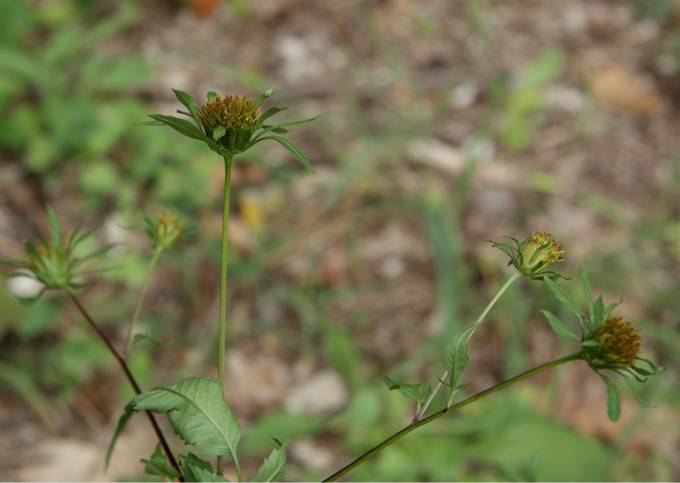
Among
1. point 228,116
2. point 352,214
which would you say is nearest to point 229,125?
point 228,116

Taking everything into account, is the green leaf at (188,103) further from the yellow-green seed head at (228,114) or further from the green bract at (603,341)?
the green bract at (603,341)

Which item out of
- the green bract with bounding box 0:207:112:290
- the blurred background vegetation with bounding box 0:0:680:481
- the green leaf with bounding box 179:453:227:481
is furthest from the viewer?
the blurred background vegetation with bounding box 0:0:680:481

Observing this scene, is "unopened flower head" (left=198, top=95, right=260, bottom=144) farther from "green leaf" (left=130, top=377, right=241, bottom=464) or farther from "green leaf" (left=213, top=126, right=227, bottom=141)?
"green leaf" (left=130, top=377, right=241, bottom=464)

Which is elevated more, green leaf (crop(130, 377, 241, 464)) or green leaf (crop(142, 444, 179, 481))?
green leaf (crop(130, 377, 241, 464))

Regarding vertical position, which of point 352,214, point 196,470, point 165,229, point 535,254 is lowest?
point 196,470

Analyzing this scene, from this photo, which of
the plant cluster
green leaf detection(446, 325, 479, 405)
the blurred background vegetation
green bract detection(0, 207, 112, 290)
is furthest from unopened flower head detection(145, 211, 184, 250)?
the blurred background vegetation

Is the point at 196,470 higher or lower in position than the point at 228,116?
lower

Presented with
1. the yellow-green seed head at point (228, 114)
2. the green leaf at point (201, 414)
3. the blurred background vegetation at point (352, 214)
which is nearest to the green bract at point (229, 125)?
the yellow-green seed head at point (228, 114)

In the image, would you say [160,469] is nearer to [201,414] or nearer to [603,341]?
[201,414]
